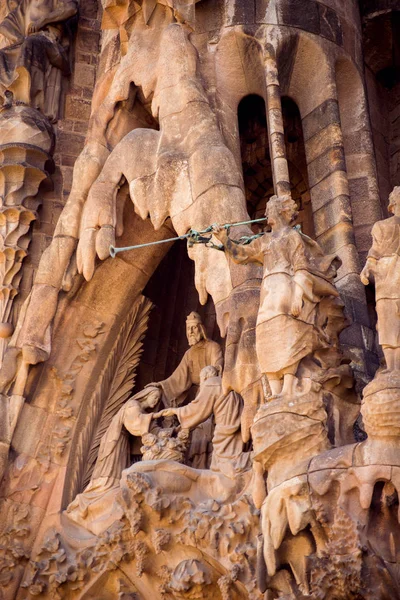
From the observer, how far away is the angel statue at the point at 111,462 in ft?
37.2

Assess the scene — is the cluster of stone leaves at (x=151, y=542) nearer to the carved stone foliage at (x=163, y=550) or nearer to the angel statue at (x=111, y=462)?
the carved stone foliage at (x=163, y=550)

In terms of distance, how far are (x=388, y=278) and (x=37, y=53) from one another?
20.5 ft

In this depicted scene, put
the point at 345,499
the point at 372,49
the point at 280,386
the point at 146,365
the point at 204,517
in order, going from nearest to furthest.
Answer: the point at 345,499, the point at 280,386, the point at 204,517, the point at 146,365, the point at 372,49

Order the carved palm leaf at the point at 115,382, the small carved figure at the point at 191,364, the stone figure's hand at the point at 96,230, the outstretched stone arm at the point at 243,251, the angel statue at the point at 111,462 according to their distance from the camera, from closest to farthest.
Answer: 1. the outstretched stone arm at the point at 243,251
2. the angel statue at the point at 111,462
3. the stone figure's hand at the point at 96,230
4. the small carved figure at the point at 191,364
5. the carved palm leaf at the point at 115,382

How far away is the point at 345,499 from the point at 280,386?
107cm

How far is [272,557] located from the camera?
357 inches

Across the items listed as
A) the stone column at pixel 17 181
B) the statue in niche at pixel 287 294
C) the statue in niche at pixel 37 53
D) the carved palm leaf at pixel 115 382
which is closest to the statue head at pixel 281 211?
the statue in niche at pixel 287 294

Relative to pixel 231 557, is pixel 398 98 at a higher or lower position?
higher

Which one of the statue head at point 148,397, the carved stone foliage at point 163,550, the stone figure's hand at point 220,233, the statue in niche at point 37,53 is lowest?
the carved stone foliage at point 163,550

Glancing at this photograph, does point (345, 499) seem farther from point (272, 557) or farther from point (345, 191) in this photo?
point (345, 191)

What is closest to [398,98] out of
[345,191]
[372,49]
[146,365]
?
[372,49]

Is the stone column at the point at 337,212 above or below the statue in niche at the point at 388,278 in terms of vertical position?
above

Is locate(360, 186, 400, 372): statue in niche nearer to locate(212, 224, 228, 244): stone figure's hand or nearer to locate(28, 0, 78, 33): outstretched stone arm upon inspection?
locate(212, 224, 228, 244): stone figure's hand

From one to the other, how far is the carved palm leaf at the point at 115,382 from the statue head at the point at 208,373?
121 centimetres
